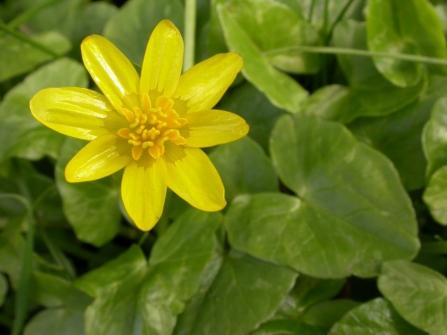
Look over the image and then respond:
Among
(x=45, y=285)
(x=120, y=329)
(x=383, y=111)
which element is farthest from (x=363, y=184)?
(x=45, y=285)

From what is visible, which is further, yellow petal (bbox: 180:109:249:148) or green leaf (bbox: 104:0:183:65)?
green leaf (bbox: 104:0:183:65)

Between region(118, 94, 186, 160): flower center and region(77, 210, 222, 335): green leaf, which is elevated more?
region(118, 94, 186, 160): flower center

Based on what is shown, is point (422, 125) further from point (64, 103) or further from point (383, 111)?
point (64, 103)

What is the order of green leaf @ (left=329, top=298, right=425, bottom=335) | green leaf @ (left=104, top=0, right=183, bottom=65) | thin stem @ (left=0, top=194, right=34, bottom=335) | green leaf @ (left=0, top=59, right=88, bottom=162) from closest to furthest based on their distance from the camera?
green leaf @ (left=329, top=298, right=425, bottom=335) → thin stem @ (left=0, top=194, right=34, bottom=335) → green leaf @ (left=0, top=59, right=88, bottom=162) → green leaf @ (left=104, top=0, right=183, bottom=65)

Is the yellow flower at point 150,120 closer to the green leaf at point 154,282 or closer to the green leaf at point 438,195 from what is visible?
the green leaf at point 154,282

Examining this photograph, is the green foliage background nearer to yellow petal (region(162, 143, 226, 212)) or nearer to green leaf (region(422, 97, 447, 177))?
green leaf (region(422, 97, 447, 177))

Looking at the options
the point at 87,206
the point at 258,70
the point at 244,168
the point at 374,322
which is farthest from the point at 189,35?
the point at 374,322

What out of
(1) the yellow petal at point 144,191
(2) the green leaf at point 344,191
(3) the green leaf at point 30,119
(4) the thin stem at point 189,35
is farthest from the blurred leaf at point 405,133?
(3) the green leaf at point 30,119

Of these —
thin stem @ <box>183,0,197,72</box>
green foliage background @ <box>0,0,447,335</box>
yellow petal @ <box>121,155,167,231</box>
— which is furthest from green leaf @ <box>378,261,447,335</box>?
thin stem @ <box>183,0,197,72</box>
